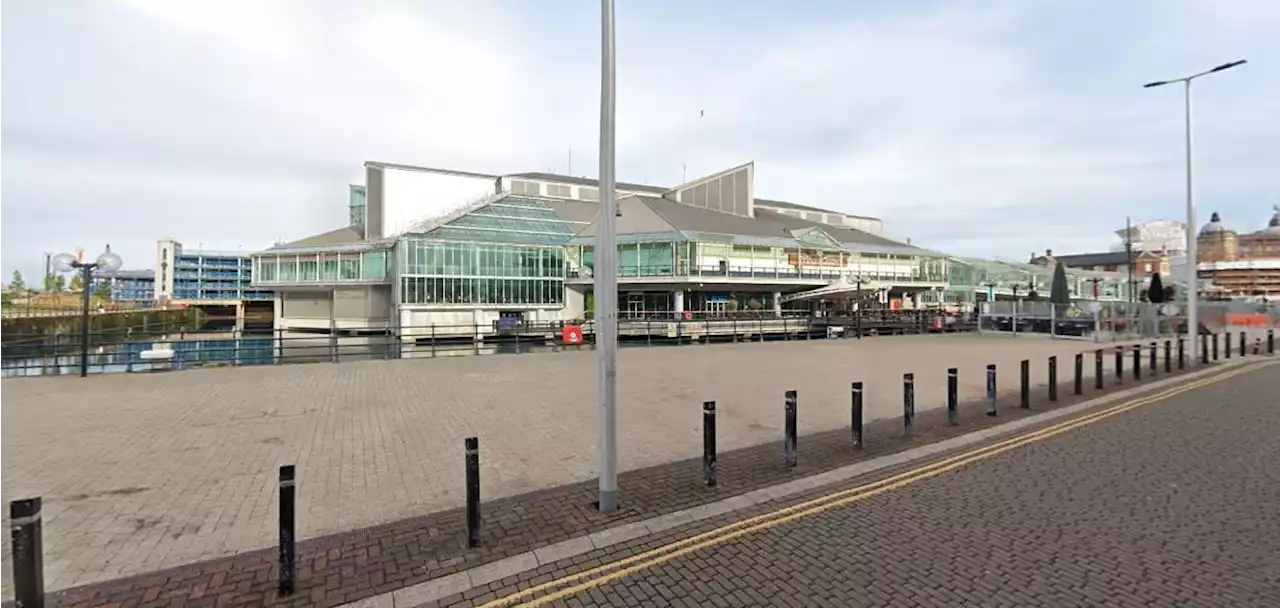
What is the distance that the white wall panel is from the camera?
65312 mm

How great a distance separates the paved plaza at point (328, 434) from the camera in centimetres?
521

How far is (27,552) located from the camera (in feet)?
10.5

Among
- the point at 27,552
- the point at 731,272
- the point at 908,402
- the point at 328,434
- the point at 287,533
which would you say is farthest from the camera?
the point at 731,272

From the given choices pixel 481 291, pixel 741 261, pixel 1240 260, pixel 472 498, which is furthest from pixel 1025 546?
pixel 1240 260

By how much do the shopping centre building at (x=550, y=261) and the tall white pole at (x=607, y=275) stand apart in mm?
34757

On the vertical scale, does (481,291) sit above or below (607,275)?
above

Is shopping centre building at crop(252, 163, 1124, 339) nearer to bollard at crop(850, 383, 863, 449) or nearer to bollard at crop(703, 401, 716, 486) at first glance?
bollard at crop(850, 383, 863, 449)

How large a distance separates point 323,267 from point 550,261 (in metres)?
26.0

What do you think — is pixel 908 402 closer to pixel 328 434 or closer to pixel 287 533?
pixel 287 533

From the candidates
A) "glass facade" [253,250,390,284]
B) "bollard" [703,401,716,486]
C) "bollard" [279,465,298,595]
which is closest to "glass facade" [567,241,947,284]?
"glass facade" [253,250,390,284]

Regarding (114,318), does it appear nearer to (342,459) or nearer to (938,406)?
(342,459)

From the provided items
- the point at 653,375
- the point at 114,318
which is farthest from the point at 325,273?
the point at 653,375

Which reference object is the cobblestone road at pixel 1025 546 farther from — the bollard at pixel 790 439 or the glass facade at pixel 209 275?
the glass facade at pixel 209 275

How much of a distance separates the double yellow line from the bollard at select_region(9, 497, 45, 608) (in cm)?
241
